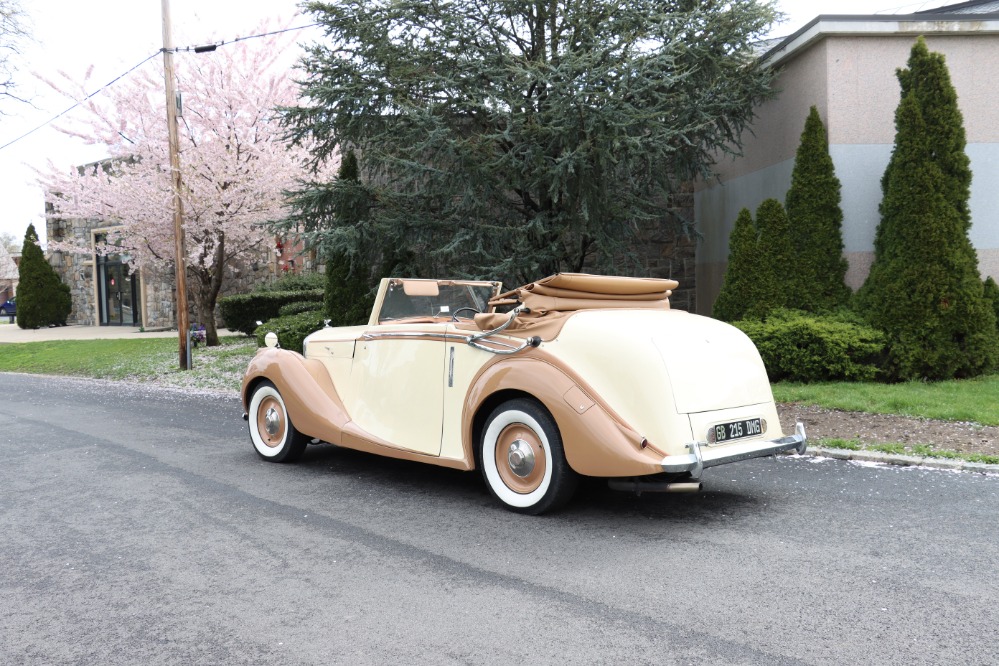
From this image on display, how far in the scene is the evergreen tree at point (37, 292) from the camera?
30.7 m

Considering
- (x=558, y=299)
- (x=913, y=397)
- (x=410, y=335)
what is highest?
(x=558, y=299)

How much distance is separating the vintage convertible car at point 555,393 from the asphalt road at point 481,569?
338 millimetres

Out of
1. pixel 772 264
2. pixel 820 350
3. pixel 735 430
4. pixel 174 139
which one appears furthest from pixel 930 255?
pixel 174 139

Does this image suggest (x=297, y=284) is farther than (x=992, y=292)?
Yes

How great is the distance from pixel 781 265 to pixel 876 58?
3072 mm

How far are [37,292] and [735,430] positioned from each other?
106ft

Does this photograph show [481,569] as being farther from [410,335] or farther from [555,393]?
[410,335]

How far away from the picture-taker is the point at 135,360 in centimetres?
1731

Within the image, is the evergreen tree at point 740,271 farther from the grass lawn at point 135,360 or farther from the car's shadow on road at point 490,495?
the grass lawn at point 135,360

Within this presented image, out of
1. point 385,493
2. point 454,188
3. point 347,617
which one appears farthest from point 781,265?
point 347,617

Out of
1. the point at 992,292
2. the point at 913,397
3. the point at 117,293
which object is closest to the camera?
the point at 913,397

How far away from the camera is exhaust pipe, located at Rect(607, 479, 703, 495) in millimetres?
4559

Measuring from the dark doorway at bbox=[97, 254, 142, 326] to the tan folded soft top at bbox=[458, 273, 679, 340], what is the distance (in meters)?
27.2

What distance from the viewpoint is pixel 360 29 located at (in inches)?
472
